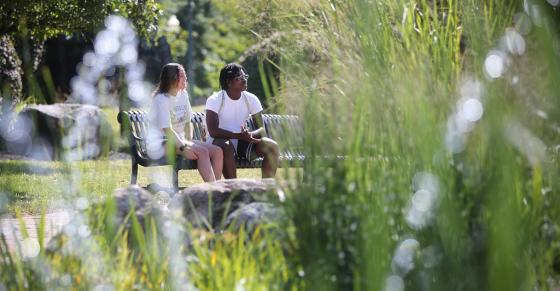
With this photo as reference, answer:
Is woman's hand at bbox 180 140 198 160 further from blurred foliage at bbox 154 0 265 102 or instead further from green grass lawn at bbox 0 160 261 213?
blurred foliage at bbox 154 0 265 102

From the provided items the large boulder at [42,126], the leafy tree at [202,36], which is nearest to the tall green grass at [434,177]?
the large boulder at [42,126]

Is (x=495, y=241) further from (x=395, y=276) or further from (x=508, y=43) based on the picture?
(x=508, y=43)

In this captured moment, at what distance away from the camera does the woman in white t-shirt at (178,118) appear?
7.63 m

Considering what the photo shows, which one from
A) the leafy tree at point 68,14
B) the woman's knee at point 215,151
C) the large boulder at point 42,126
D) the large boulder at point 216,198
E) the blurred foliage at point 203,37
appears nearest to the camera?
the large boulder at point 216,198

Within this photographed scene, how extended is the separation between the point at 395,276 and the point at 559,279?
963 mm

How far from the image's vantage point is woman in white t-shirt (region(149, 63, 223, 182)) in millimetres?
7629

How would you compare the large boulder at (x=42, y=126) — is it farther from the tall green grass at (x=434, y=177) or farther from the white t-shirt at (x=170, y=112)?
the tall green grass at (x=434, y=177)

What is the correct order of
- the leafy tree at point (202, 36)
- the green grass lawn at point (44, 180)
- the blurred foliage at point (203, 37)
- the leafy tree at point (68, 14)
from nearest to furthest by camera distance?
the green grass lawn at point (44, 180)
the leafy tree at point (68, 14)
the blurred foliage at point (203, 37)
the leafy tree at point (202, 36)

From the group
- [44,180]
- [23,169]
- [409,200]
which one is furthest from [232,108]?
[409,200]

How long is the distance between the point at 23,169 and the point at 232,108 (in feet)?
14.9

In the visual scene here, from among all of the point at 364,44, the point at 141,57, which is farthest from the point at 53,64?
the point at 364,44

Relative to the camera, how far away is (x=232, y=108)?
7.79 m

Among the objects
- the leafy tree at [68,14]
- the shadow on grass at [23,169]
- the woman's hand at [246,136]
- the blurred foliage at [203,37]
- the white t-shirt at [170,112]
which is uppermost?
the blurred foliage at [203,37]

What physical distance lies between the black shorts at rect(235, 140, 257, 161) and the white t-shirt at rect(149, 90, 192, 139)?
1.65 feet
